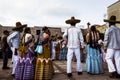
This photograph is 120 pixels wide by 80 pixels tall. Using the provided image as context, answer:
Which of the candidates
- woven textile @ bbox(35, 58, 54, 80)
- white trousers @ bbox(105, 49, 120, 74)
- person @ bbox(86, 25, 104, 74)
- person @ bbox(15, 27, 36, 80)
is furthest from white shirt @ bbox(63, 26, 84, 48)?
person @ bbox(15, 27, 36, 80)

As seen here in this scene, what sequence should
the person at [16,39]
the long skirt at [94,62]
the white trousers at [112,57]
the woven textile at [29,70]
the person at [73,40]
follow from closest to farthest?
the woven textile at [29,70] < the white trousers at [112,57] < the person at [73,40] < the person at [16,39] < the long skirt at [94,62]

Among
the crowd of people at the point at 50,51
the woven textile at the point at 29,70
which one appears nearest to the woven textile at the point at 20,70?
the crowd of people at the point at 50,51

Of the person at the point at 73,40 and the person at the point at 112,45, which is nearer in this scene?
the person at the point at 112,45

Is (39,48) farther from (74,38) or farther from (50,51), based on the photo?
(74,38)

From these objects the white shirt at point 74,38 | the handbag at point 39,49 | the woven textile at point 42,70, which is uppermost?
the white shirt at point 74,38

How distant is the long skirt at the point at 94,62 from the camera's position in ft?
29.6

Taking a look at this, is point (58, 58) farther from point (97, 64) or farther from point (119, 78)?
point (119, 78)

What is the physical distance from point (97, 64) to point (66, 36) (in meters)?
1.57

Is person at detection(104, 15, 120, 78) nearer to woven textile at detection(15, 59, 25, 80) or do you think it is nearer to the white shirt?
the white shirt

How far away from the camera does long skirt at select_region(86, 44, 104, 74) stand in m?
9.02

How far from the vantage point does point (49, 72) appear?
7793 millimetres

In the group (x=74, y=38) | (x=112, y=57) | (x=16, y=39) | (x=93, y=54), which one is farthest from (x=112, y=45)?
(x=16, y=39)

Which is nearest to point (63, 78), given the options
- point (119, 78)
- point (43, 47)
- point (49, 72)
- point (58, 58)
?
point (49, 72)

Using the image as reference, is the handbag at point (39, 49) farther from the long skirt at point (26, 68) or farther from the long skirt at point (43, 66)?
the long skirt at point (26, 68)
